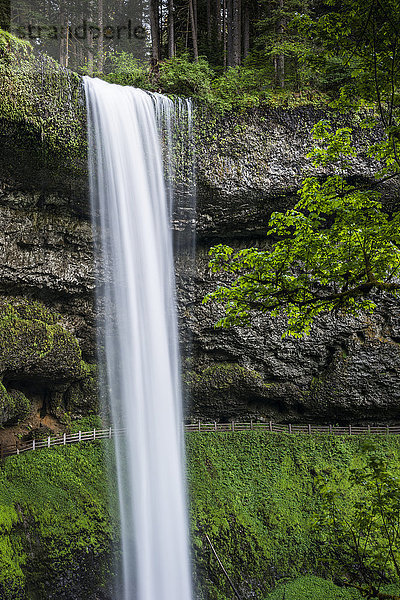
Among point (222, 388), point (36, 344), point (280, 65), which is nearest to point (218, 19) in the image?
point (280, 65)

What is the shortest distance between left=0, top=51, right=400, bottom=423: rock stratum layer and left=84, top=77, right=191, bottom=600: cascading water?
1.09 meters

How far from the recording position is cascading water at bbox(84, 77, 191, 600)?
1634cm

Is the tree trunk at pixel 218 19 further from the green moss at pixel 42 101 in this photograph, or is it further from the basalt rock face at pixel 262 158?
the green moss at pixel 42 101

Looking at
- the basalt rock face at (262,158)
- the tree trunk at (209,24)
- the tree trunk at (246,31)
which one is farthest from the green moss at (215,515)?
the tree trunk at (209,24)

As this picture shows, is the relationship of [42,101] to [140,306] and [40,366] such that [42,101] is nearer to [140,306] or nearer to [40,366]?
[140,306]

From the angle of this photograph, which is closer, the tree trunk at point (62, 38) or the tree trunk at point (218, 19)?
the tree trunk at point (218, 19)

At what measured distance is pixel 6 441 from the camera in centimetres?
1755

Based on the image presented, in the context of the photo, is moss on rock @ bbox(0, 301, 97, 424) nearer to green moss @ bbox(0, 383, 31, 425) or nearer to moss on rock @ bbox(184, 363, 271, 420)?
green moss @ bbox(0, 383, 31, 425)

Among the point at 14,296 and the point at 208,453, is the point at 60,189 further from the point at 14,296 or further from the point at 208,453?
the point at 208,453

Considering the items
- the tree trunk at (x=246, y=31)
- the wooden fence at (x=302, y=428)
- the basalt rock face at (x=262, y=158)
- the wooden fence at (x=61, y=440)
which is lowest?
the wooden fence at (x=302, y=428)

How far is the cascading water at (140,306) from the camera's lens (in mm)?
16344

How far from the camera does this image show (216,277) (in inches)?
803

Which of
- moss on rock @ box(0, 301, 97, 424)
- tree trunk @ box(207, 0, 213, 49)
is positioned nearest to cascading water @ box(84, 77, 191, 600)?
moss on rock @ box(0, 301, 97, 424)

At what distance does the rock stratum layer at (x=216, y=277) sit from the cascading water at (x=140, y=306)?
3.56 feet
